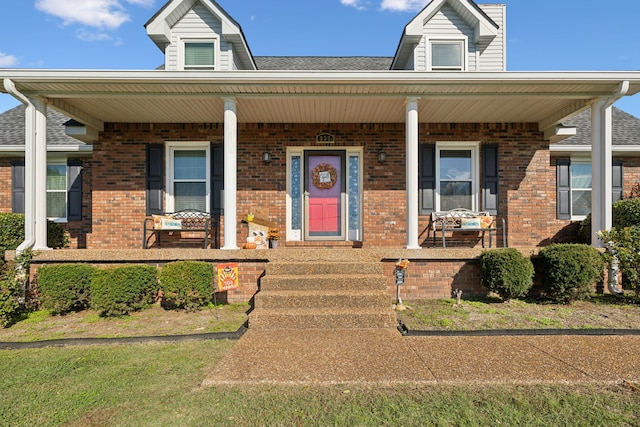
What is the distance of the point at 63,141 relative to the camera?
27.9 feet

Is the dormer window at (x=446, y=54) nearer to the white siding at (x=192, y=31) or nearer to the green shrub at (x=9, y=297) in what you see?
the white siding at (x=192, y=31)

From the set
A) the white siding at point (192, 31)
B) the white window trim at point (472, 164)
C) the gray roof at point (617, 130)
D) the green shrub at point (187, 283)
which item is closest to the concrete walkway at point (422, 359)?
the green shrub at point (187, 283)

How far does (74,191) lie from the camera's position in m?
8.55

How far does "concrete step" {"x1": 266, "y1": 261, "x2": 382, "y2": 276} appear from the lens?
5227mm

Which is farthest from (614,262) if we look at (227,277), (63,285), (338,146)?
(63,285)

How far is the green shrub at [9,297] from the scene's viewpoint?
4672 millimetres

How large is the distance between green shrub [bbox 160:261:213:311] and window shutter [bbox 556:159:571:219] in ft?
25.6

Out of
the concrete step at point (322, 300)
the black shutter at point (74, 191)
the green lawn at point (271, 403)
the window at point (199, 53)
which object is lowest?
the green lawn at point (271, 403)

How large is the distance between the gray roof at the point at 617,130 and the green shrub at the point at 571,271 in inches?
168

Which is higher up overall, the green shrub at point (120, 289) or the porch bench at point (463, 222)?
the porch bench at point (463, 222)

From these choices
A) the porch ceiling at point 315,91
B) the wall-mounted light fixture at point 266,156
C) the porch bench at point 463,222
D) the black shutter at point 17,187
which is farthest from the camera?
the black shutter at point 17,187

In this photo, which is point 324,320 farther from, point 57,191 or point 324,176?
point 57,191

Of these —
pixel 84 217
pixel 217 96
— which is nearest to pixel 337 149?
pixel 217 96

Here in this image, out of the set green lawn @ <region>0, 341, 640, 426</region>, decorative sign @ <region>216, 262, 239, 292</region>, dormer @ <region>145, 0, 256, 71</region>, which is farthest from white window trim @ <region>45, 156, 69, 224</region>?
green lawn @ <region>0, 341, 640, 426</region>
